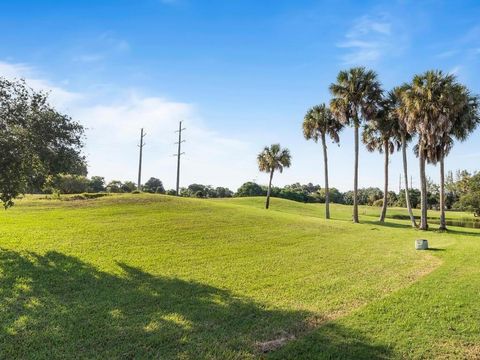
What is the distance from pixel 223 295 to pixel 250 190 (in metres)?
83.9

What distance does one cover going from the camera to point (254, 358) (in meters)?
6.48

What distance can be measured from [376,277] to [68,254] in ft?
36.9

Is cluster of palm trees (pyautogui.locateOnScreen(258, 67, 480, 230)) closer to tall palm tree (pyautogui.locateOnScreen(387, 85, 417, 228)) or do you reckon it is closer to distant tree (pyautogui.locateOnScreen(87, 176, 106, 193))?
tall palm tree (pyautogui.locateOnScreen(387, 85, 417, 228))

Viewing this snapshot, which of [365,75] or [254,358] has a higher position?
[365,75]

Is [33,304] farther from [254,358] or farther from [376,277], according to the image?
[376,277]

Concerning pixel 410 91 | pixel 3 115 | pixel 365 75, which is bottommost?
pixel 3 115

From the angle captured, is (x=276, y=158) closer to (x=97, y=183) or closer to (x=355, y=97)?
(x=355, y=97)

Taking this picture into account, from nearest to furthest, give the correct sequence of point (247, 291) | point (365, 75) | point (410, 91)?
point (247, 291)
point (410, 91)
point (365, 75)

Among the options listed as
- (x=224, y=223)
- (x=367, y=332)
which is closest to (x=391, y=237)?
(x=224, y=223)

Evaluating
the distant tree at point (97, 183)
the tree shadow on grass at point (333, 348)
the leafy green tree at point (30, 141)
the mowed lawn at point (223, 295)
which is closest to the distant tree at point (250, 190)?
the distant tree at point (97, 183)

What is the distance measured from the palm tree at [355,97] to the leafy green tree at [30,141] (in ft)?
87.6

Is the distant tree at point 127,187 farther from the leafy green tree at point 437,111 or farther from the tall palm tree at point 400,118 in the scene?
the leafy green tree at point 437,111

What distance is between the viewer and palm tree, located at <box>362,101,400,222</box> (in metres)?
35.8

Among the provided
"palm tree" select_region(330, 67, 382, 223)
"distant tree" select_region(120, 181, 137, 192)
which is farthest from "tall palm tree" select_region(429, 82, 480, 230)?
"distant tree" select_region(120, 181, 137, 192)
